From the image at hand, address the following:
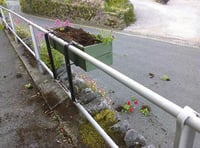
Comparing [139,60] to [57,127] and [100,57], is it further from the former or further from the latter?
[57,127]

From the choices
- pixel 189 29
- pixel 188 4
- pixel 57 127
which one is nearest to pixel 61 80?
pixel 57 127

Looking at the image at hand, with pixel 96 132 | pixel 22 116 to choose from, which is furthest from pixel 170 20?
pixel 96 132

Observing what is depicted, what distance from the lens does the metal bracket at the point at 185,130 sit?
0.85m

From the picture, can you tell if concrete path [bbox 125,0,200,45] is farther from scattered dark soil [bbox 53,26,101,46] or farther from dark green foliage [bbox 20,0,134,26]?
scattered dark soil [bbox 53,26,101,46]

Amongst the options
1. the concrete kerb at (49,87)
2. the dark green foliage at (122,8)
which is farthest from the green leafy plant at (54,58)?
the dark green foliage at (122,8)

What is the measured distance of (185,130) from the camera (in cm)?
87

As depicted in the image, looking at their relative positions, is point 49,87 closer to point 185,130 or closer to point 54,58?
point 54,58

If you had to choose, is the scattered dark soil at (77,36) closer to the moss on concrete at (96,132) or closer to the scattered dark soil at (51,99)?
the scattered dark soil at (51,99)

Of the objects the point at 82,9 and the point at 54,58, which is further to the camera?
the point at 82,9

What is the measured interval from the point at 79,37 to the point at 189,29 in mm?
8046

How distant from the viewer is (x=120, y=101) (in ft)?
13.8

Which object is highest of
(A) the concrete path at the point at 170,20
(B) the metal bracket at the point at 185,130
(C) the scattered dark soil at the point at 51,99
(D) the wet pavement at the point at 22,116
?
(B) the metal bracket at the point at 185,130

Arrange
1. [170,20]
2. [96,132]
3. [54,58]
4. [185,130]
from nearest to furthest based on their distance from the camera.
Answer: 1. [185,130]
2. [96,132]
3. [54,58]
4. [170,20]

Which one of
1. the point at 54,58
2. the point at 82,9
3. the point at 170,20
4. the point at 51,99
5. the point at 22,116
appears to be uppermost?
the point at 54,58
